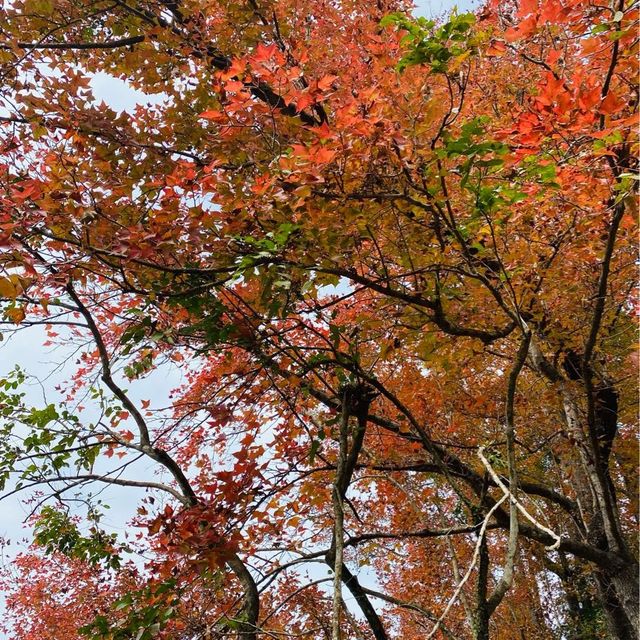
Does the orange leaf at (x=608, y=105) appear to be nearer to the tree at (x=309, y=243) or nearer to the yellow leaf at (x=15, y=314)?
the tree at (x=309, y=243)

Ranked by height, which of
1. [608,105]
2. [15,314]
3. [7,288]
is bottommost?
[7,288]

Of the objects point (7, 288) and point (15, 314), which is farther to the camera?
point (15, 314)

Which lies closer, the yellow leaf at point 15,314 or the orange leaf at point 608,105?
the orange leaf at point 608,105

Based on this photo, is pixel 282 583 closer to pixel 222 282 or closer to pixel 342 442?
pixel 342 442

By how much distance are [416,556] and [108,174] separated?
12.4 meters

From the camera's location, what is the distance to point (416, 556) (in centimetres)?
1312

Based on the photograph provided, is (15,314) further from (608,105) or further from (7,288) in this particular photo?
(608,105)

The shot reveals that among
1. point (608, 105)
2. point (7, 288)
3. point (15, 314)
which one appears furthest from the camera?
point (15, 314)

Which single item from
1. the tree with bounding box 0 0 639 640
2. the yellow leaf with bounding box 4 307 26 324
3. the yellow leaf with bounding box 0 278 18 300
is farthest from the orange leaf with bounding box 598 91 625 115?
the yellow leaf with bounding box 4 307 26 324

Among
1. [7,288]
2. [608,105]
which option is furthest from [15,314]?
[608,105]

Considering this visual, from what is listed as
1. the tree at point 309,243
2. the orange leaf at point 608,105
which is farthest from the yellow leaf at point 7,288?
the orange leaf at point 608,105

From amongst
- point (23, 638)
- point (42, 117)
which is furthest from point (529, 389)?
point (23, 638)

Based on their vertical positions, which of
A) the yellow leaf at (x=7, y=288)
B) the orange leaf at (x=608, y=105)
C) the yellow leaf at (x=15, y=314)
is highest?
the orange leaf at (x=608, y=105)

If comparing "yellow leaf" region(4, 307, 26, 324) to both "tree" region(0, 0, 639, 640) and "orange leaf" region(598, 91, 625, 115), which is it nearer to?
"tree" region(0, 0, 639, 640)
